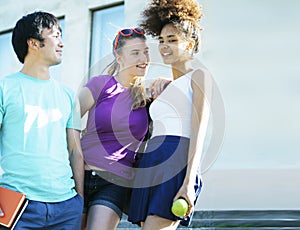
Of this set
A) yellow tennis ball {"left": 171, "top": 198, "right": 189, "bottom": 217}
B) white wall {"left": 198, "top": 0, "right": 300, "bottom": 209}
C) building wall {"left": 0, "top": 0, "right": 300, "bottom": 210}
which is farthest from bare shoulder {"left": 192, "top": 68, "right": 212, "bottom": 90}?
white wall {"left": 198, "top": 0, "right": 300, "bottom": 209}

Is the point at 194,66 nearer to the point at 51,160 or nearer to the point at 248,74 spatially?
the point at 51,160

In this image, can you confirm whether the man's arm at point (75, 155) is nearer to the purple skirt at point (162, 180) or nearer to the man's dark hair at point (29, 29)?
the purple skirt at point (162, 180)

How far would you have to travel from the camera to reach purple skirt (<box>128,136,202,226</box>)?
2.15 meters

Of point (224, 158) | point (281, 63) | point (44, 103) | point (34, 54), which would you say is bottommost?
point (224, 158)

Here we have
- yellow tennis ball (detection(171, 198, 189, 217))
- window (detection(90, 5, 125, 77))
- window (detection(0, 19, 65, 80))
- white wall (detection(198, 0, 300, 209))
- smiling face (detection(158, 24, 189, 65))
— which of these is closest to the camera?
yellow tennis ball (detection(171, 198, 189, 217))

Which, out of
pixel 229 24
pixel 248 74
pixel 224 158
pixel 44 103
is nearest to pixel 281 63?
pixel 248 74

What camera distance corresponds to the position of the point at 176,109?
224 centimetres

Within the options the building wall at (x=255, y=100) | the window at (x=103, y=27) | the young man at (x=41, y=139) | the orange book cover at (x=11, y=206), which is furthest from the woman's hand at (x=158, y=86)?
the window at (x=103, y=27)

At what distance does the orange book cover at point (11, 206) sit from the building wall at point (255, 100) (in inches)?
112

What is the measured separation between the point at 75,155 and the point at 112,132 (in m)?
0.18

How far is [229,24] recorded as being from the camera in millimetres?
5273

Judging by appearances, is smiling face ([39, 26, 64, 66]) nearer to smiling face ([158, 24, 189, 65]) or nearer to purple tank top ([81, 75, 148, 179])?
purple tank top ([81, 75, 148, 179])

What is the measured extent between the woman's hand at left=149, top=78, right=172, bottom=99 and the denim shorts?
1.27ft

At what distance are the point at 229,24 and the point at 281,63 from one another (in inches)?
25.2
